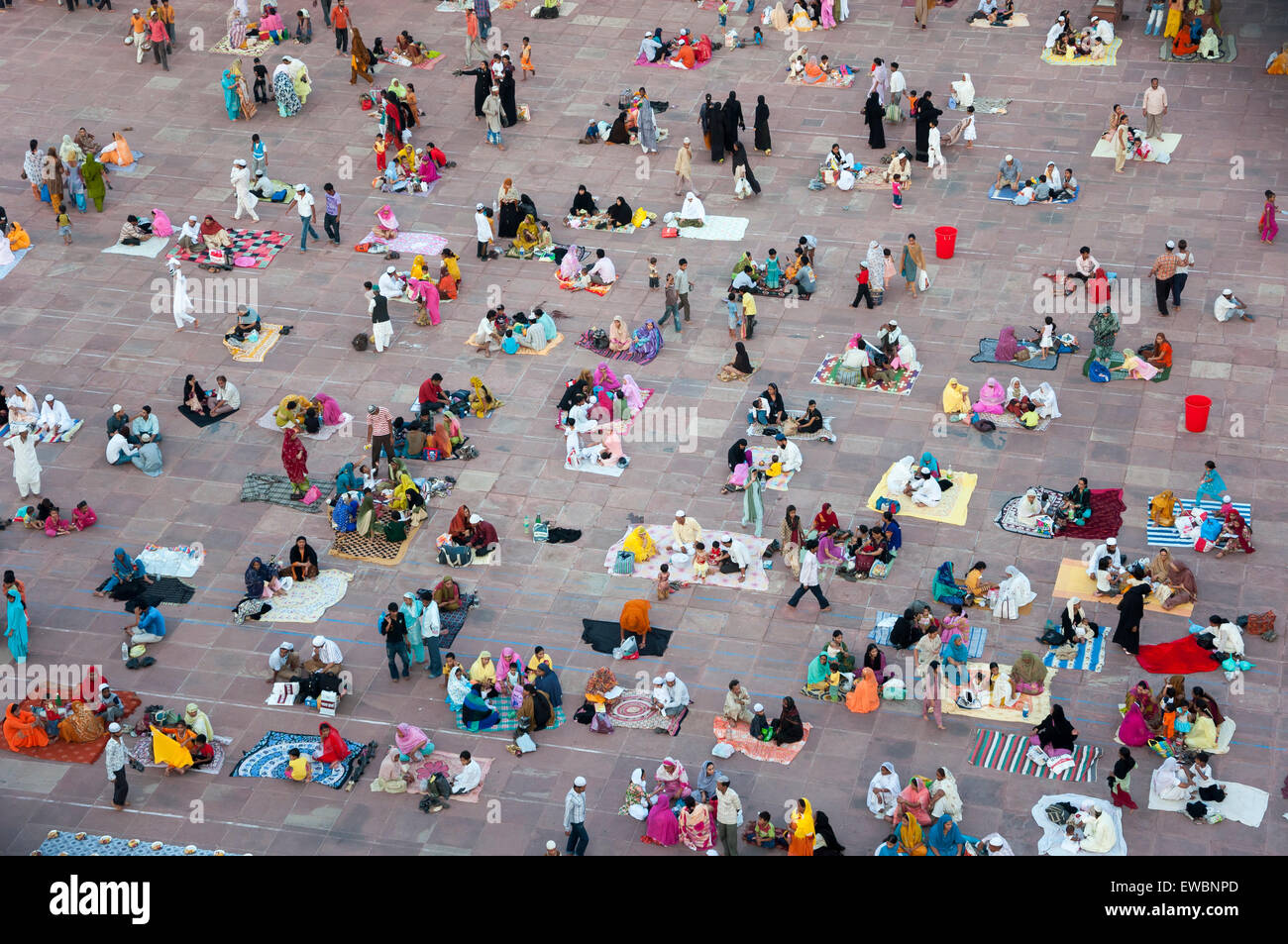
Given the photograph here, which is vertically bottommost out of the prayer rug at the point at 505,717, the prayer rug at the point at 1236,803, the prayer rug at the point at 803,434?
the prayer rug at the point at 505,717

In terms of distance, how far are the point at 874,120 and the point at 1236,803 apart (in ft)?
79.2


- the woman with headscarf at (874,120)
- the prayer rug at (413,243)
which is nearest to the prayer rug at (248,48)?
the prayer rug at (413,243)

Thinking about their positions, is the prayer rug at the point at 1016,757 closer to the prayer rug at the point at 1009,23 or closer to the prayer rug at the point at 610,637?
the prayer rug at the point at 610,637

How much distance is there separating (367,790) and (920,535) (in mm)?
11876

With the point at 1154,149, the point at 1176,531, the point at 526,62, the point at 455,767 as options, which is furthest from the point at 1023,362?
the point at 526,62

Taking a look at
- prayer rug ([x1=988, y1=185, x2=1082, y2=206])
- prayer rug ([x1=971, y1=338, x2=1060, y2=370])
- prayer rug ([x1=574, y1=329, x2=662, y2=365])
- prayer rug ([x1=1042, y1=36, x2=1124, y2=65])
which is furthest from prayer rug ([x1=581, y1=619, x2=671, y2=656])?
prayer rug ([x1=1042, y1=36, x2=1124, y2=65])

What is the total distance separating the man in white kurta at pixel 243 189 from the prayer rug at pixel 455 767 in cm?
2047

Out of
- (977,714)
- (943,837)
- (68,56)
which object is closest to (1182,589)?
(977,714)

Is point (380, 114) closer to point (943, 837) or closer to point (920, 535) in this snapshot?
point (920, 535)

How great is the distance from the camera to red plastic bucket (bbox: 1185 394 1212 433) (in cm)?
3525

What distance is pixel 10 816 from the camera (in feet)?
94.0

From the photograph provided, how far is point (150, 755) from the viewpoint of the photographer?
97.2ft

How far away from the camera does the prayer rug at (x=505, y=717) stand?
29.8 metres

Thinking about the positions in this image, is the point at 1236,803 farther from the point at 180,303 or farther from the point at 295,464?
the point at 180,303
